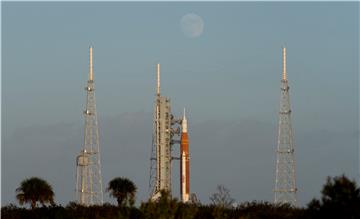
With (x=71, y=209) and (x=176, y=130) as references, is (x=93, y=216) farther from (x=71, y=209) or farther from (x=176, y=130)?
(x=176, y=130)

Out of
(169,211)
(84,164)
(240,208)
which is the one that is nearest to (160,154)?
(84,164)

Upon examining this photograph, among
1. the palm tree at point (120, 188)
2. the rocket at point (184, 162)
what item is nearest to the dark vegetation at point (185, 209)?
the palm tree at point (120, 188)

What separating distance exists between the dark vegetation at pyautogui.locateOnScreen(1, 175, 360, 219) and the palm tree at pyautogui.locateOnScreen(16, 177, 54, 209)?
0.31 ft

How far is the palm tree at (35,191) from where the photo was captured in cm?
7519

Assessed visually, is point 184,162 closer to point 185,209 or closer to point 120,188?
point 120,188

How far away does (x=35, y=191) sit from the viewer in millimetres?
75250

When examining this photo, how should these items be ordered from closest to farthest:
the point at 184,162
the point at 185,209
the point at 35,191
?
the point at 185,209, the point at 35,191, the point at 184,162

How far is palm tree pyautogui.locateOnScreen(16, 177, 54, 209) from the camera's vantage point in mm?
75188

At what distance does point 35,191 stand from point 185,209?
29.3m

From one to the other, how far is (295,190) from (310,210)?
41.6 meters

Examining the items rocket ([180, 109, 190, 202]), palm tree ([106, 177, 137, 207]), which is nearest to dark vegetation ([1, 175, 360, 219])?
palm tree ([106, 177, 137, 207])

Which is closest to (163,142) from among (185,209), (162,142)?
(162,142)

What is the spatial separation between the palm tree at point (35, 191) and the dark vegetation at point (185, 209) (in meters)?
0.09

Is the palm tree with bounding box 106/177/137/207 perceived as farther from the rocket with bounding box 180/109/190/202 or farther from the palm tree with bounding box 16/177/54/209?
the rocket with bounding box 180/109/190/202
